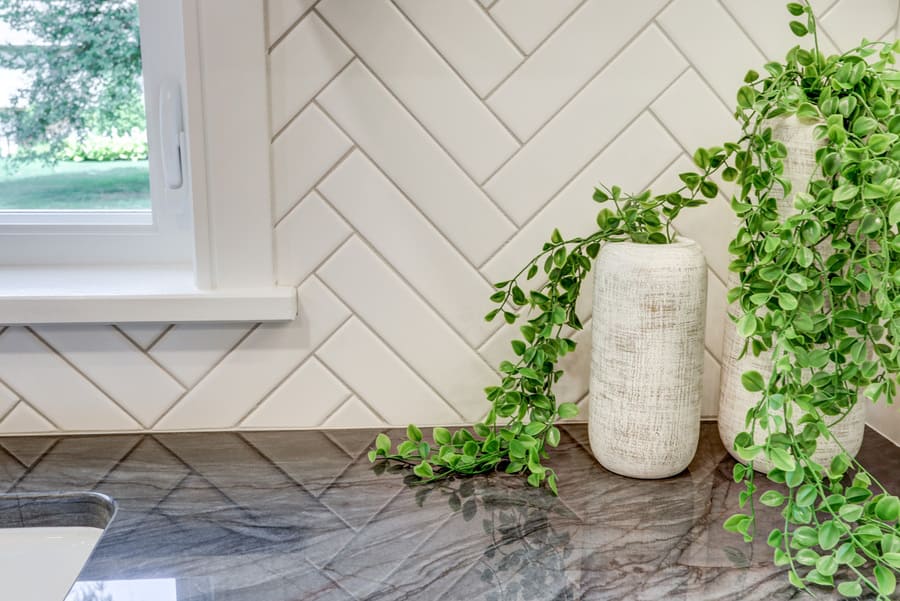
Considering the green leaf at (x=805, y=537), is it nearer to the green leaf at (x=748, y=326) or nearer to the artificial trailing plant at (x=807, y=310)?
the artificial trailing plant at (x=807, y=310)

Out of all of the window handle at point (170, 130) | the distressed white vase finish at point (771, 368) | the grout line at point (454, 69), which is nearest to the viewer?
the distressed white vase finish at point (771, 368)

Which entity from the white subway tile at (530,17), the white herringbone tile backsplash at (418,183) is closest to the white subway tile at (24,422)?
the white herringbone tile backsplash at (418,183)

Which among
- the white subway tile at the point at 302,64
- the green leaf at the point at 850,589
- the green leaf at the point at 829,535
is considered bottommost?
the green leaf at the point at 850,589

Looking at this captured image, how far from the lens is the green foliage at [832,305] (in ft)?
2.27

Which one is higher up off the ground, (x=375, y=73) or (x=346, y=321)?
(x=375, y=73)

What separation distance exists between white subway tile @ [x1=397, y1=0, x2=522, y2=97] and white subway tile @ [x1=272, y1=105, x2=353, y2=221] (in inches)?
6.7

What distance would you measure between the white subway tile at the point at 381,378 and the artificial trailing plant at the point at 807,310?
111mm

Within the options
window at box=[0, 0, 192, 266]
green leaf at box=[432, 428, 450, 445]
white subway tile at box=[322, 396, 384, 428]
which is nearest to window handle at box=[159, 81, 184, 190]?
window at box=[0, 0, 192, 266]

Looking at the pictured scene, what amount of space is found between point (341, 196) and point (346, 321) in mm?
168

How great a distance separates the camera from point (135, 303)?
3.24 ft

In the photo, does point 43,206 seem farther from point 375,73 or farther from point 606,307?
point 606,307

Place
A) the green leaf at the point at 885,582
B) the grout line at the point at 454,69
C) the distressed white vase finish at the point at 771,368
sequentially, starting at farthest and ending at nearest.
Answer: the grout line at the point at 454,69 < the distressed white vase finish at the point at 771,368 < the green leaf at the point at 885,582

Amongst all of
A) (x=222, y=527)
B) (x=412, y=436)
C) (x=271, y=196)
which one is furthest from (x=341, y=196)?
(x=222, y=527)

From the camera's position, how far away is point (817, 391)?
756 millimetres
